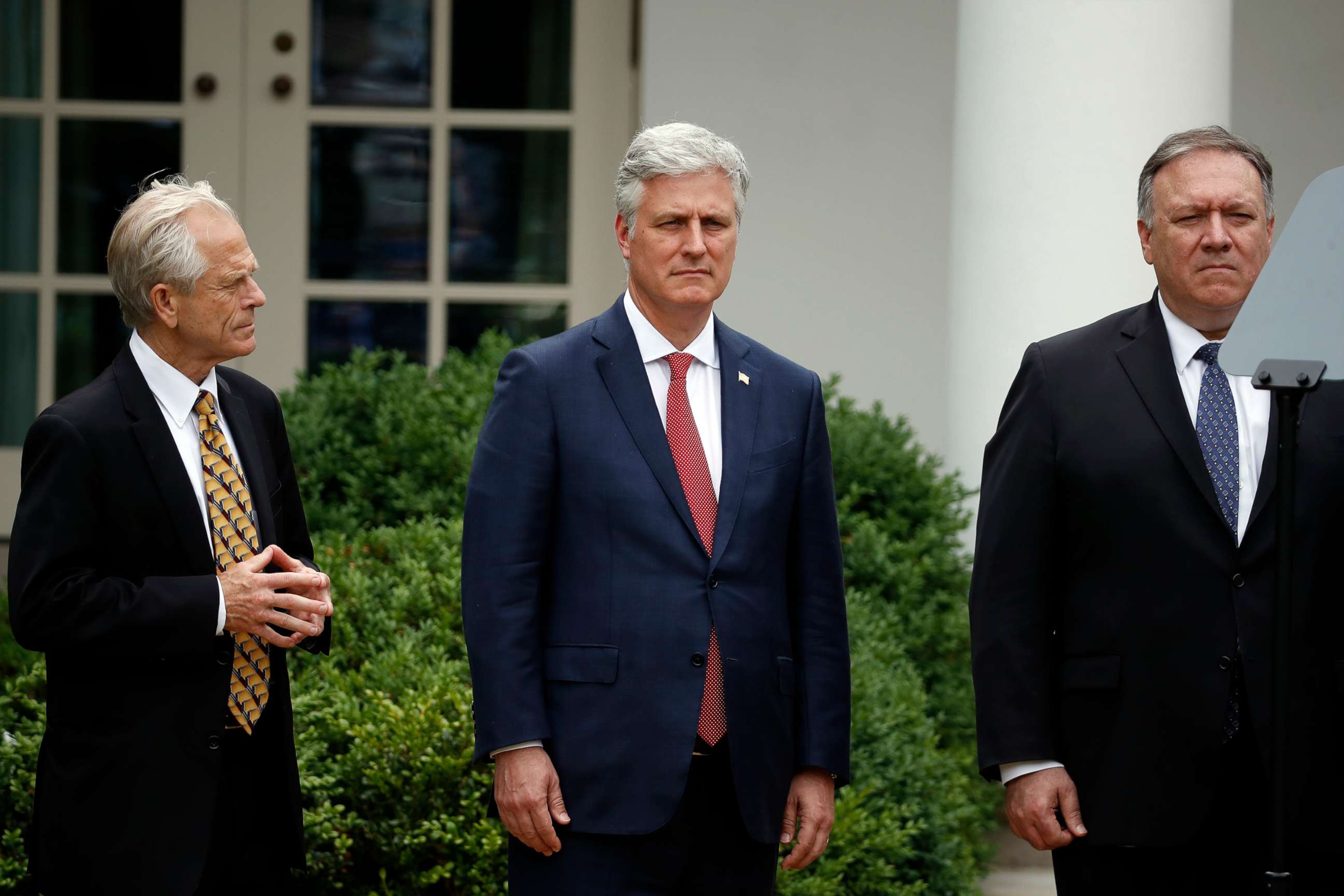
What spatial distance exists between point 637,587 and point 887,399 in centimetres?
504

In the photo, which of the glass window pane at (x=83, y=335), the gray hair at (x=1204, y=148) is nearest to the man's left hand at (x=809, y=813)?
the gray hair at (x=1204, y=148)

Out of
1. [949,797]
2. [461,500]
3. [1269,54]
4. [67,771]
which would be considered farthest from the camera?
[1269,54]

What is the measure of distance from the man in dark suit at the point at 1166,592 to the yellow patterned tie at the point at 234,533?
1.36m

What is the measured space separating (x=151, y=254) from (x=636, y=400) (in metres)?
0.94

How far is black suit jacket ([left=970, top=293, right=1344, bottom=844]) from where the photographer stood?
2764mm

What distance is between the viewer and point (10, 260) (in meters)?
7.65

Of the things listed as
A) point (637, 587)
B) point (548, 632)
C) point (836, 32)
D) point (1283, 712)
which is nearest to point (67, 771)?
point (548, 632)

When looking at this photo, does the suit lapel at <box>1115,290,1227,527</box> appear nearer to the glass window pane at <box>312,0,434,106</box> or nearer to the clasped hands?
the clasped hands

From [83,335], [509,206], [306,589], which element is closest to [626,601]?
[306,589]

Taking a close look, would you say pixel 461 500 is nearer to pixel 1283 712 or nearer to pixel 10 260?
pixel 10 260

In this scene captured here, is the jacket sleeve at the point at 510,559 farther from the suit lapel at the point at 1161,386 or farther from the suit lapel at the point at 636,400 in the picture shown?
the suit lapel at the point at 1161,386

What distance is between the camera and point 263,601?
2.80m

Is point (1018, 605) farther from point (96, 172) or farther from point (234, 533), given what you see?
point (96, 172)

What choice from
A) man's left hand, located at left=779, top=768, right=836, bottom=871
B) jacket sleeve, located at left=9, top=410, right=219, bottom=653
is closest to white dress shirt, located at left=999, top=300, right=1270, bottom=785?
man's left hand, located at left=779, top=768, right=836, bottom=871
